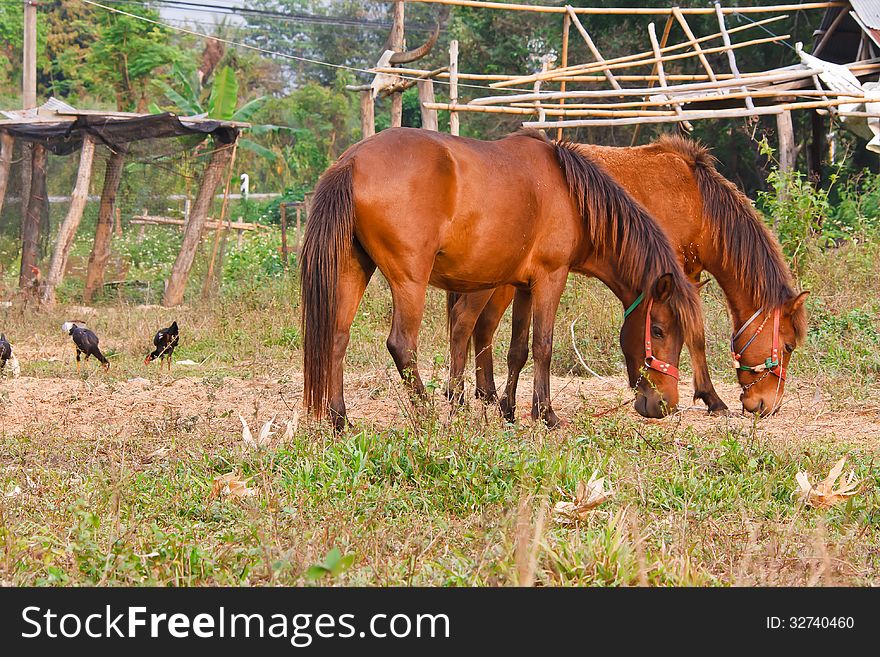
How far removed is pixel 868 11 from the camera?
12070 mm

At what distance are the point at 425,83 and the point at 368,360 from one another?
124 inches

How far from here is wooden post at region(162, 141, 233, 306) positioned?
12.3 metres

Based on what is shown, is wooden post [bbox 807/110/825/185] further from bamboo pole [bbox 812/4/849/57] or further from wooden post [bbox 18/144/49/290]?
wooden post [bbox 18/144/49/290]

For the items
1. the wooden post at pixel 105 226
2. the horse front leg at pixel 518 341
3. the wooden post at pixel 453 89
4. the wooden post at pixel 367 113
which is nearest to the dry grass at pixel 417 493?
the horse front leg at pixel 518 341

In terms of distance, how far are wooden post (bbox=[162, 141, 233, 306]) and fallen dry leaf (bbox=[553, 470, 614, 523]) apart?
29.9ft

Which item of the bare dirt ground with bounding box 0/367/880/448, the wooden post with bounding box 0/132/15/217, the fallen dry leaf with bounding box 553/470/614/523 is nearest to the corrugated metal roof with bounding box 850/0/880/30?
the bare dirt ground with bounding box 0/367/880/448

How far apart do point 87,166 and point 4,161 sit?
1094 mm

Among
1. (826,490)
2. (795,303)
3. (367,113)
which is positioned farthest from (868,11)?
(826,490)

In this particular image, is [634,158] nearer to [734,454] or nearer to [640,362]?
[640,362]

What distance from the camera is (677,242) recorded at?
23.5 feet

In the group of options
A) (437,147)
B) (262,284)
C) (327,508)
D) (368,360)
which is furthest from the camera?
(262,284)
